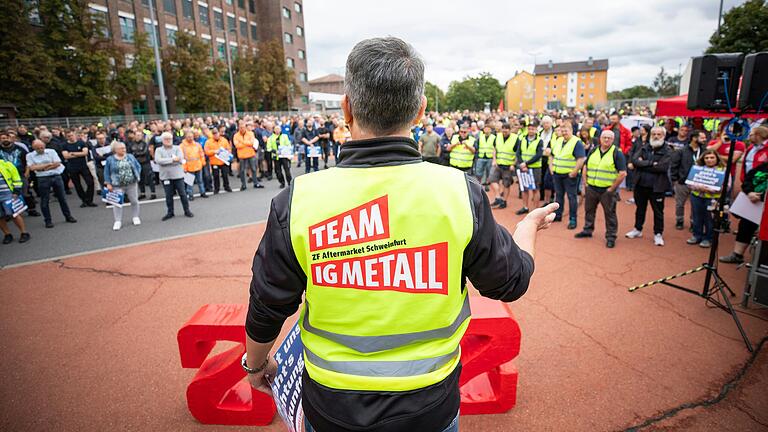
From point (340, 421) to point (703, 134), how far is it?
10.2m

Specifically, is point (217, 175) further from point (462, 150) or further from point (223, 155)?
point (462, 150)

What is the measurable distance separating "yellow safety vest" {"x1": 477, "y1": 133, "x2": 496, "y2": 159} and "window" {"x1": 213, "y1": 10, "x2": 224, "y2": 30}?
39892mm

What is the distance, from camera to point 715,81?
4594 millimetres

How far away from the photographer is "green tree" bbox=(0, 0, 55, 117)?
2156 centimetres

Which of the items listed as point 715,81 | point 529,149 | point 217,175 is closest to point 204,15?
point 217,175

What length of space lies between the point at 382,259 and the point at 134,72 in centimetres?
3287

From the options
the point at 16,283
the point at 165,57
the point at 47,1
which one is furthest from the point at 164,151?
the point at 165,57

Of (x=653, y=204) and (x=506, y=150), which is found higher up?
(x=506, y=150)

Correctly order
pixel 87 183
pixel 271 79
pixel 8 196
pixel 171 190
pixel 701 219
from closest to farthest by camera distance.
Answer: pixel 701 219 < pixel 8 196 < pixel 171 190 < pixel 87 183 < pixel 271 79

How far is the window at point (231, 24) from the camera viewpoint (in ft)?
141

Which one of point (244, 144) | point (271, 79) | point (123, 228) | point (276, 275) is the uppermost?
point (271, 79)

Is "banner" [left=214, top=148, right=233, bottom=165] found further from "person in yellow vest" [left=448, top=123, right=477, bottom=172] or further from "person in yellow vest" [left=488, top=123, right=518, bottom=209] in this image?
"person in yellow vest" [left=488, top=123, right=518, bottom=209]

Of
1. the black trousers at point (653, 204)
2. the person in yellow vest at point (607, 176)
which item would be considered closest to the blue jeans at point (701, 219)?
the black trousers at point (653, 204)

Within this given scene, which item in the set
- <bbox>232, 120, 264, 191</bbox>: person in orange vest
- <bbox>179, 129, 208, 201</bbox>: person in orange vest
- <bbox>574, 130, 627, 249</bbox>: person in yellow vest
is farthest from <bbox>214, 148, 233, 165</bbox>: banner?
<bbox>574, 130, 627, 249</bbox>: person in yellow vest
